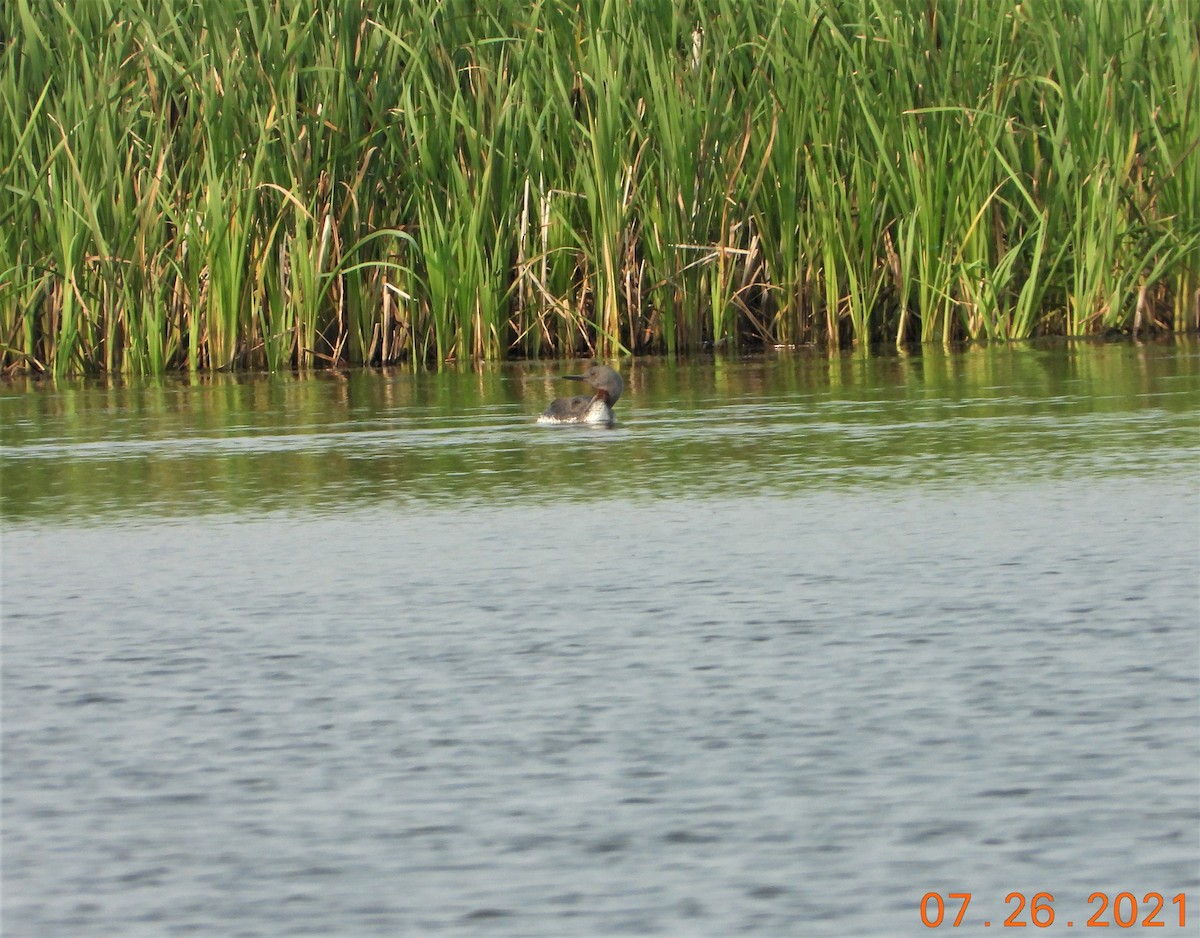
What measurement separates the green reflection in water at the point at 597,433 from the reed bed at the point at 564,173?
570 mm

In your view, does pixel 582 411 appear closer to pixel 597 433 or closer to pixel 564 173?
pixel 597 433

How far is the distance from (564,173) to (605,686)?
21.5ft

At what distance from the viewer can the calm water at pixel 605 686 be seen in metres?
2.20

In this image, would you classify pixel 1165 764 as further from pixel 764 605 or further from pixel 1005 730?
pixel 764 605

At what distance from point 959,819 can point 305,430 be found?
4.59 m

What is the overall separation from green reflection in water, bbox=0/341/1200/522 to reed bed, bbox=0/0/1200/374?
0.57 m

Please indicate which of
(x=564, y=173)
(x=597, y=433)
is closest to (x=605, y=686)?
(x=597, y=433)

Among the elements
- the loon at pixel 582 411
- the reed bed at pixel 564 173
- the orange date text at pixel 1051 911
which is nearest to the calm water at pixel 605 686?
the orange date text at pixel 1051 911

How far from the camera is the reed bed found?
29.6 ft

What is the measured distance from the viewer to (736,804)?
2430mm

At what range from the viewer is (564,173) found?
935 cm

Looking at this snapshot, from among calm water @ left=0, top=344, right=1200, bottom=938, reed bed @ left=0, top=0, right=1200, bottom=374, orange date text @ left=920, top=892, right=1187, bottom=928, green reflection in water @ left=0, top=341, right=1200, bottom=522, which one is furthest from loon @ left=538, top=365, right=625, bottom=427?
orange date text @ left=920, top=892, right=1187, bottom=928

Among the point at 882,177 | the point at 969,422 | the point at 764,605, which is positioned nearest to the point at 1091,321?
the point at 882,177

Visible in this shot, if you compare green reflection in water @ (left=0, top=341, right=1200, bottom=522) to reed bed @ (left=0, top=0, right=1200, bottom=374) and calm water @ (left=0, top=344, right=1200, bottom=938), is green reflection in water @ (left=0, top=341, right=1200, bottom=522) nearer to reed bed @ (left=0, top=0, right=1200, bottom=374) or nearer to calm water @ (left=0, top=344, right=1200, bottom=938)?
calm water @ (left=0, top=344, right=1200, bottom=938)
